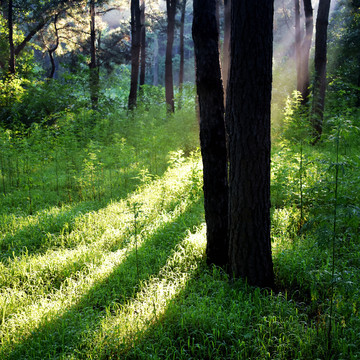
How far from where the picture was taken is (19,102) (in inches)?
613

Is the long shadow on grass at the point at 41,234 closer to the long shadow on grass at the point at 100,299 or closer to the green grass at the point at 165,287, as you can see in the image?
the green grass at the point at 165,287

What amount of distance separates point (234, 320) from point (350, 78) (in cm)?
1894

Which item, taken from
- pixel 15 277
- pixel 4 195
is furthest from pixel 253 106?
pixel 4 195

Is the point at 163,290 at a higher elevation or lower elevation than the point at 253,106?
lower

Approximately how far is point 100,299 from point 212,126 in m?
2.55

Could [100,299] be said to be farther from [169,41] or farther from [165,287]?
[169,41]

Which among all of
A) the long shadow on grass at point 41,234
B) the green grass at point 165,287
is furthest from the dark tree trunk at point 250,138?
the long shadow on grass at point 41,234

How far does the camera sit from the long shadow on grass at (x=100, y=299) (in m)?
2.91

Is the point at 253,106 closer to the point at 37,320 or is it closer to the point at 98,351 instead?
the point at 98,351

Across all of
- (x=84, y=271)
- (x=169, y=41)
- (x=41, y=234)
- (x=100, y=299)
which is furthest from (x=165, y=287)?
(x=169, y=41)

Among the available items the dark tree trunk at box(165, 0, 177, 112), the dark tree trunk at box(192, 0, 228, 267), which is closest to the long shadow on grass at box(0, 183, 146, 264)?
the dark tree trunk at box(192, 0, 228, 267)

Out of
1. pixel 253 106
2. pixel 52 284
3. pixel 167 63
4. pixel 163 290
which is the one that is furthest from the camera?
pixel 167 63

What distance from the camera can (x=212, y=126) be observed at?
4.03m

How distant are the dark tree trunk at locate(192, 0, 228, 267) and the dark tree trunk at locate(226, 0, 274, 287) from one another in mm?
476
